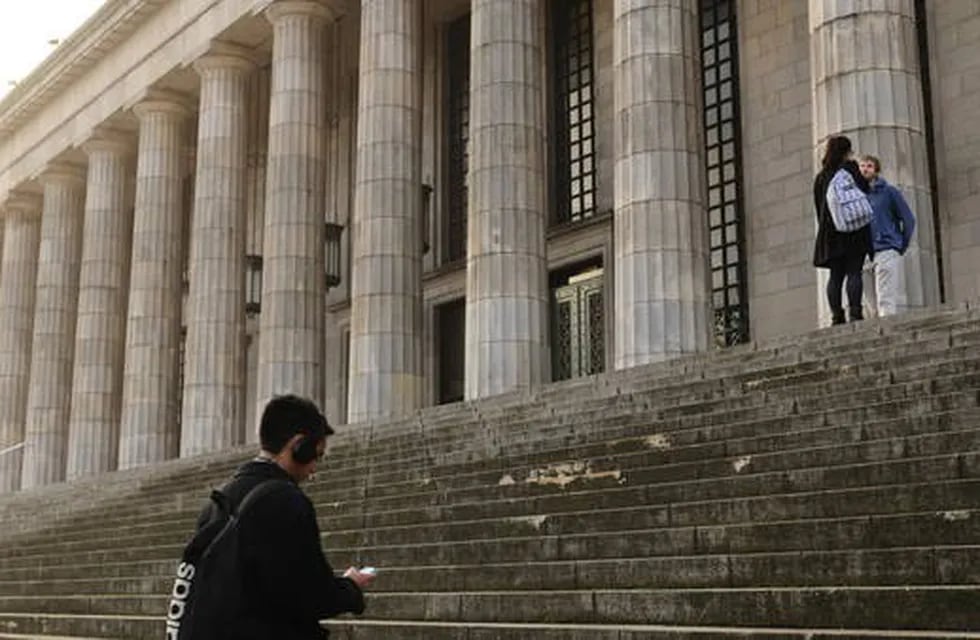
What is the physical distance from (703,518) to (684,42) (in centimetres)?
1105

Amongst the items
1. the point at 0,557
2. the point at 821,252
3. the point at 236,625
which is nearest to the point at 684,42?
the point at 821,252

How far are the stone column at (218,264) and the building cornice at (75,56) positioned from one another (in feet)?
12.3

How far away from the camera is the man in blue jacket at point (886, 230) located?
1290 cm

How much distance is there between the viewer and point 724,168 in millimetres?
24344

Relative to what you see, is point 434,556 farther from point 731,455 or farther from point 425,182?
point 425,182

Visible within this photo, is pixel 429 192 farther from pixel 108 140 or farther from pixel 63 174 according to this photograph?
pixel 63 174

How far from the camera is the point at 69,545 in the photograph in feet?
59.4

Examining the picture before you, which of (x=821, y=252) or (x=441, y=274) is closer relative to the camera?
(x=821, y=252)

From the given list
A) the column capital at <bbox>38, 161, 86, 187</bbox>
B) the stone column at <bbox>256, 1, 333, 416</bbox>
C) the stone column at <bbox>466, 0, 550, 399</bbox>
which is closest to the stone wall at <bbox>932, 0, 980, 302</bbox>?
the stone column at <bbox>466, 0, 550, 399</bbox>

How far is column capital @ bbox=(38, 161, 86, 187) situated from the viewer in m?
35.1

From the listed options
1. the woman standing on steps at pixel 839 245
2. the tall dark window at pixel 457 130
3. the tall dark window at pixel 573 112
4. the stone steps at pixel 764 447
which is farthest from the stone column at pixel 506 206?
the tall dark window at pixel 457 130

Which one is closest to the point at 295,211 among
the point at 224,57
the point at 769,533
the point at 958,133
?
the point at 224,57

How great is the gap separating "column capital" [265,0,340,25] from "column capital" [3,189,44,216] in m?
14.5

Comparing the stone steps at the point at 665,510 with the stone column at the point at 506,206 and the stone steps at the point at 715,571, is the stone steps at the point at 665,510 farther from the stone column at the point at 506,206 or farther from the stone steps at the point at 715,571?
the stone column at the point at 506,206
